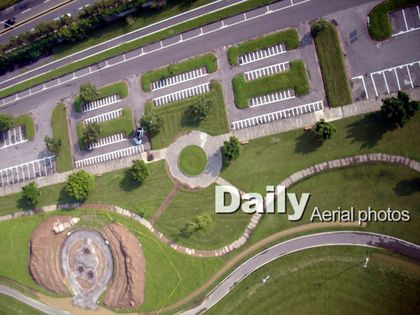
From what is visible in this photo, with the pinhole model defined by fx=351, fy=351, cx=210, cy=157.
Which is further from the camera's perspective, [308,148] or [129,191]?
[129,191]

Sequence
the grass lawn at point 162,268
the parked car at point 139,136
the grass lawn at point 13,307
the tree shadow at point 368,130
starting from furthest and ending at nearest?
1. the grass lawn at point 13,307
2. the parked car at point 139,136
3. the grass lawn at point 162,268
4. the tree shadow at point 368,130

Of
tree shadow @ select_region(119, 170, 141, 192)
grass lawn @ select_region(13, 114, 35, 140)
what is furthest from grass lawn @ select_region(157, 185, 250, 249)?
grass lawn @ select_region(13, 114, 35, 140)

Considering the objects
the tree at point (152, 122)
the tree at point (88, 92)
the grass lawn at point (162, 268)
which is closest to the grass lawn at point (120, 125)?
the tree at point (152, 122)

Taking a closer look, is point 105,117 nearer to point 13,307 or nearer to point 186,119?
point 186,119

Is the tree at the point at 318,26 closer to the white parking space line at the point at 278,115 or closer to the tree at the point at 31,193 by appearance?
the white parking space line at the point at 278,115

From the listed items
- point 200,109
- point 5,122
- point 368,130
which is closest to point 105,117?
Result: point 200,109

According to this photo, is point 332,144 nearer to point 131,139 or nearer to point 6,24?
point 131,139
